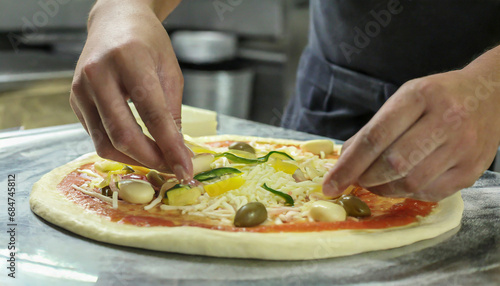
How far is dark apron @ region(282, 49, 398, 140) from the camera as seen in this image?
196cm

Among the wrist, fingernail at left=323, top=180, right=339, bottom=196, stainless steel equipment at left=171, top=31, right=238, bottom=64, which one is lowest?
stainless steel equipment at left=171, top=31, right=238, bottom=64

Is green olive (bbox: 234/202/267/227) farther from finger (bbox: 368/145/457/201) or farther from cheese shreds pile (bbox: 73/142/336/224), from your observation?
finger (bbox: 368/145/457/201)

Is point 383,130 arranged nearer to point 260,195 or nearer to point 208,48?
point 260,195

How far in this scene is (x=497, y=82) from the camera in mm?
1111

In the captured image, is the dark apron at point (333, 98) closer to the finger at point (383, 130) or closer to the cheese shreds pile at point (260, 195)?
the cheese shreds pile at point (260, 195)

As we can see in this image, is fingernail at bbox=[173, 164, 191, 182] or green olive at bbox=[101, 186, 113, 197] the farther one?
green olive at bbox=[101, 186, 113, 197]

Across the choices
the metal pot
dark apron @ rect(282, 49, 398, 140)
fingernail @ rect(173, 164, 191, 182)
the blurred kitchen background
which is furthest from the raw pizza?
the metal pot

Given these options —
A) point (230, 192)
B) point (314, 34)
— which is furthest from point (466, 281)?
point (314, 34)

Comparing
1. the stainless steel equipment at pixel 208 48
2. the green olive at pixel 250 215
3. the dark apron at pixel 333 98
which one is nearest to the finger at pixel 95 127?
the green olive at pixel 250 215

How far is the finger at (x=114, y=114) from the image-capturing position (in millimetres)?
1128

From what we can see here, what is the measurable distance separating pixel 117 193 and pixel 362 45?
112 centimetres

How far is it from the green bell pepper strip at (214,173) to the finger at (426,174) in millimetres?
453

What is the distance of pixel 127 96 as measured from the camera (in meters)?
1.20

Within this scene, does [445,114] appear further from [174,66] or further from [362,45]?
[362,45]
